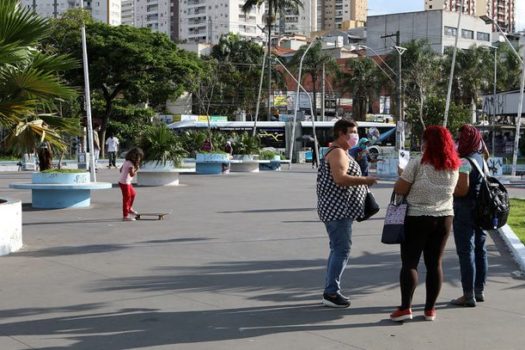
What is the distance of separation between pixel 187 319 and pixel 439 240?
2.26m

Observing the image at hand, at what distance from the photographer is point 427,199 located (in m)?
6.44

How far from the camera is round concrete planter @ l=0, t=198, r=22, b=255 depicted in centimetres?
995

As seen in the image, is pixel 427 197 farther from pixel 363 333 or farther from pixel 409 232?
pixel 363 333

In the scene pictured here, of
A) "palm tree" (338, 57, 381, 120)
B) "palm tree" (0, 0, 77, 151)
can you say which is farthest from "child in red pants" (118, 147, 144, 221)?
"palm tree" (338, 57, 381, 120)

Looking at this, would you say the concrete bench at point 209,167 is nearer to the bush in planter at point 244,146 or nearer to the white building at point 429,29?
the bush in planter at point 244,146

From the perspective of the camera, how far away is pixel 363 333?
6215 millimetres

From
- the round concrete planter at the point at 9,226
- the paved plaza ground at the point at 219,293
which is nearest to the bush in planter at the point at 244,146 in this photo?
the paved plaza ground at the point at 219,293

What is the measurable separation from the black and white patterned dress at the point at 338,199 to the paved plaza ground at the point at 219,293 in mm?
883

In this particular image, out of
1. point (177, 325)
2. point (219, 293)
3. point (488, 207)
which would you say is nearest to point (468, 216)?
point (488, 207)

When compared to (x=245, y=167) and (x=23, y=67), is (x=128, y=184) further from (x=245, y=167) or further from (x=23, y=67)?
(x=245, y=167)

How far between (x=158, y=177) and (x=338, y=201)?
60.3 feet

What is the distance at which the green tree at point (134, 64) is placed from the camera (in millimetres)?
49750

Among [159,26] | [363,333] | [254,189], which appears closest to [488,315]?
[363,333]

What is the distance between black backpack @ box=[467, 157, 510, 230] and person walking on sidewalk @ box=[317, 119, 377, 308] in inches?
43.0
